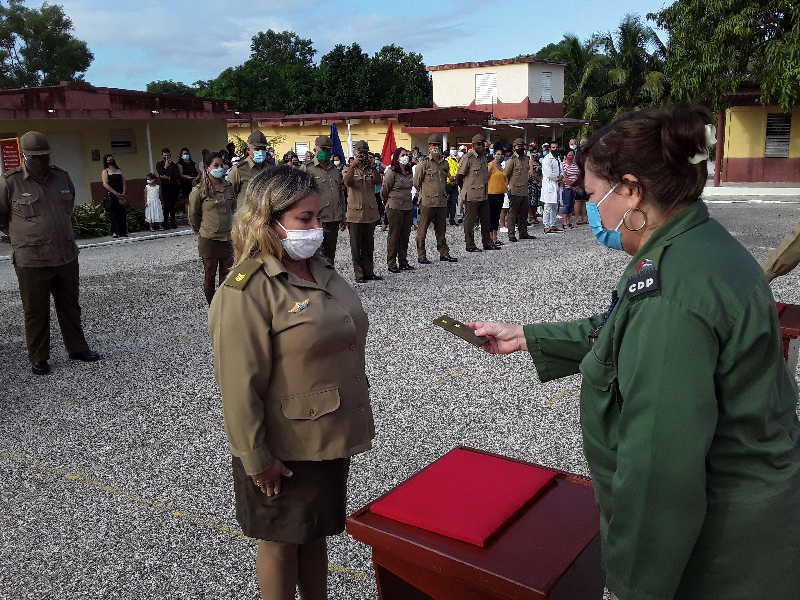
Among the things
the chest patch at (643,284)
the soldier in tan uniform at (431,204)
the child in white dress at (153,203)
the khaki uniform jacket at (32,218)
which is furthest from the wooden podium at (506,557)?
the child in white dress at (153,203)

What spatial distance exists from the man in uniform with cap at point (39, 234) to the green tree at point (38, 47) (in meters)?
44.2

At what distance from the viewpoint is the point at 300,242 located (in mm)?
2475

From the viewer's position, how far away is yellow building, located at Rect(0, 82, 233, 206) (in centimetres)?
1580

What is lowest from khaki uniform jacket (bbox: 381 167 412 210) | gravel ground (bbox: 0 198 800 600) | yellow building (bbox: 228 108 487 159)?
gravel ground (bbox: 0 198 800 600)

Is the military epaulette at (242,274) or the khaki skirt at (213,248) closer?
the military epaulette at (242,274)

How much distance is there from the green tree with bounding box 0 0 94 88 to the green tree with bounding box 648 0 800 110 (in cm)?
3850

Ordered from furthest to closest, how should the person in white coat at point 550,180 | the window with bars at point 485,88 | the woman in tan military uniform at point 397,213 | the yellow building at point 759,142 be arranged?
the window with bars at point 485,88, the yellow building at point 759,142, the person in white coat at point 550,180, the woman in tan military uniform at point 397,213

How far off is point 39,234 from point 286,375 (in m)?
4.42

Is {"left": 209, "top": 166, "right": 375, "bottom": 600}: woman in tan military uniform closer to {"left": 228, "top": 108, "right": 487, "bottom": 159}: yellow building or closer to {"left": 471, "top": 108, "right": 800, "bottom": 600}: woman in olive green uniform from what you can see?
{"left": 471, "top": 108, "right": 800, "bottom": 600}: woman in olive green uniform

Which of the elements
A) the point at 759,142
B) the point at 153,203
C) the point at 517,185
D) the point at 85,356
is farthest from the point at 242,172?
the point at 759,142

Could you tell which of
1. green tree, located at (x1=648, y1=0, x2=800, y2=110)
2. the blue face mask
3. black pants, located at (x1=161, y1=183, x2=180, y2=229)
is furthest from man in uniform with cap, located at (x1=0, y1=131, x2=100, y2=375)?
green tree, located at (x1=648, y1=0, x2=800, y2=110)

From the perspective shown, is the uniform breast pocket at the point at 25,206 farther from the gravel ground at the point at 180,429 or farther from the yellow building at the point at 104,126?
the yellow building at the point at 104,126

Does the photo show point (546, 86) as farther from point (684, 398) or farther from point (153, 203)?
point (684, 398)

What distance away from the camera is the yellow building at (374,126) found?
2600 centimetres
